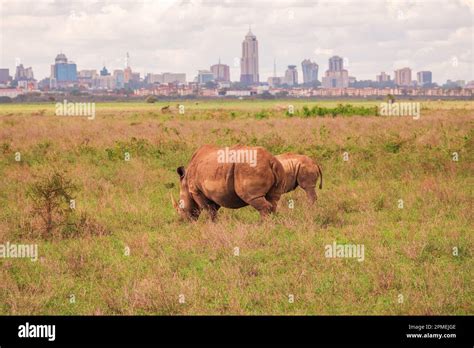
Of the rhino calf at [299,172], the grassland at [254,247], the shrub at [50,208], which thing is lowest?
the grassland at [254,247]

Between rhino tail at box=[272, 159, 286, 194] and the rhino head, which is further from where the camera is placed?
the rhino head

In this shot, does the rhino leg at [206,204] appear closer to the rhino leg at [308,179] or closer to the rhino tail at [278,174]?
the rhino tail at [278,174]

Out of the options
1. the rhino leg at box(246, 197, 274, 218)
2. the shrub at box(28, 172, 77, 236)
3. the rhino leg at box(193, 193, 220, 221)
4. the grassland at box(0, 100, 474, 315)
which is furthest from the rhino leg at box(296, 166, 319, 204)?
the shrub at box(28, 172, 77, 236)

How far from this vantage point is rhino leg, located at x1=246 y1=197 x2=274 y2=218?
40.8 feet

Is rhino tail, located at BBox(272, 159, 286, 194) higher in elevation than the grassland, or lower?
higher

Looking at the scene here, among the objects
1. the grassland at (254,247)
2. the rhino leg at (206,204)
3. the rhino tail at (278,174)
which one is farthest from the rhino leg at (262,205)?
the rhino leg at (206,204)

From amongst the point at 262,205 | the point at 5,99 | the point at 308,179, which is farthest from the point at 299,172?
the point at 5,99

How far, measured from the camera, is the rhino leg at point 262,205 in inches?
489

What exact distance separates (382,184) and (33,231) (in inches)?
331

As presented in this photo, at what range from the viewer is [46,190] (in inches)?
530

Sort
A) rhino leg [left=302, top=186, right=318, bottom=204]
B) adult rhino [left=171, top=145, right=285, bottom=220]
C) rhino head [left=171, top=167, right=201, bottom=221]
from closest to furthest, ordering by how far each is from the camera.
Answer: adult rhino [left=171, top=145, right=285, bottom=220] → rhino head [left=171, top=167, right=201, bottom=221] → rhino leg [left=302, top=186, right=318, bottom=204]

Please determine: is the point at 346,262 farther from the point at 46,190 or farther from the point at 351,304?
the point at 46,190

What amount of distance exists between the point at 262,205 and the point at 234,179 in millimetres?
654

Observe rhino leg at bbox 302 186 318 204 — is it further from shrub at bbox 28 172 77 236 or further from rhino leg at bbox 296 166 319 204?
shrub at bbox 28 172 77 236
